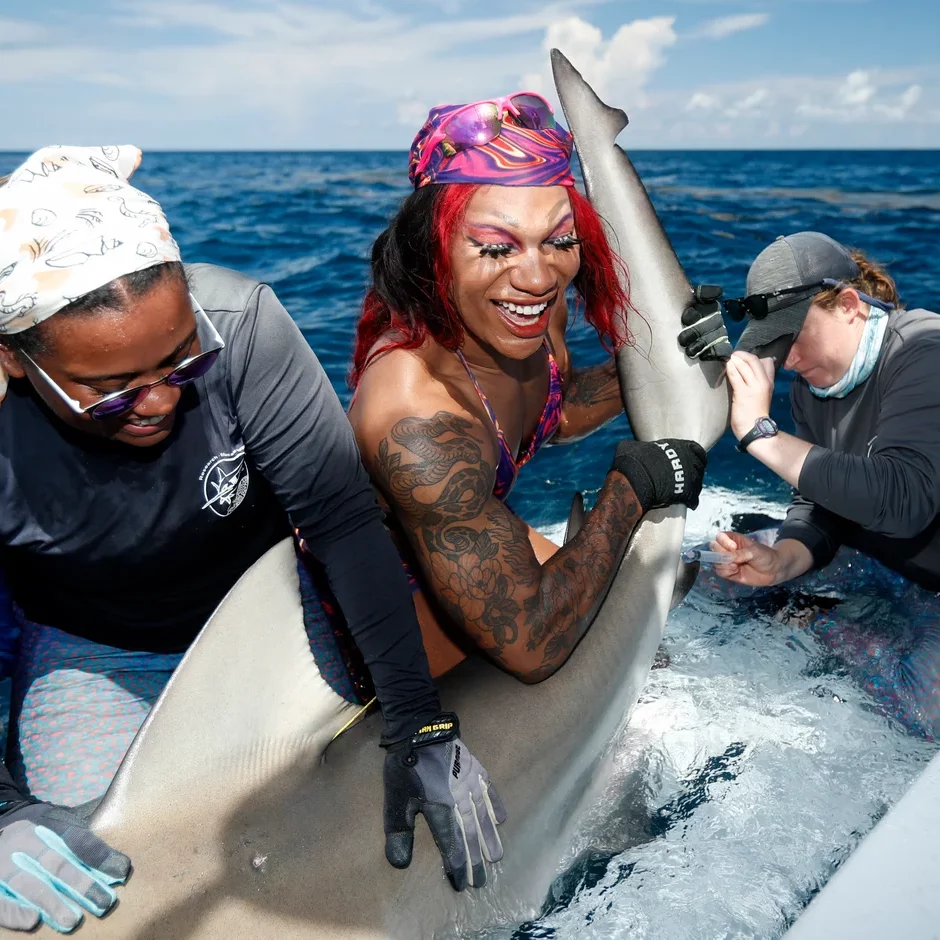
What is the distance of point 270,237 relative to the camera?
529 inches

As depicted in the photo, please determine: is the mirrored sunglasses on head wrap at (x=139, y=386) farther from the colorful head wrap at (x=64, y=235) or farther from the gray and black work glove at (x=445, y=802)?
the gray and black work glove at (x=445, y=802)

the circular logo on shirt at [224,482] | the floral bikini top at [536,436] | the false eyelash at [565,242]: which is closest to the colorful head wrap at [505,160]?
the false eyelash at [565,242]

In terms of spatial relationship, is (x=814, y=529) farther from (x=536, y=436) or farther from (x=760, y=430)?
(x=536, y=436)

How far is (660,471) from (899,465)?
2.64 feet

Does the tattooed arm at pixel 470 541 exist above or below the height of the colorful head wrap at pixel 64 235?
below

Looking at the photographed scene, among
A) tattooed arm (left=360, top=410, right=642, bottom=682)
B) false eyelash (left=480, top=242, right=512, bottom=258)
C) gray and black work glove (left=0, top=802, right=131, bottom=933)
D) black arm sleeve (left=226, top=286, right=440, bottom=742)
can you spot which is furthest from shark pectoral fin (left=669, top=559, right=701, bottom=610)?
gray and black work glove (left=0, top=802, right=131, bottom=933)

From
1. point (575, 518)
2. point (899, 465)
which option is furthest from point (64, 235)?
point (899, 465)

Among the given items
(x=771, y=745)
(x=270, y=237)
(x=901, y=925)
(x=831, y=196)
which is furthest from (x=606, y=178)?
(x=831, y=196)

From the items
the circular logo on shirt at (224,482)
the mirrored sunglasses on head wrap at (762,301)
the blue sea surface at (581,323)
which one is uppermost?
the mirrored sunglasses on head wrap at (762,301)

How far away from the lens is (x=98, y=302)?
1.60 metres

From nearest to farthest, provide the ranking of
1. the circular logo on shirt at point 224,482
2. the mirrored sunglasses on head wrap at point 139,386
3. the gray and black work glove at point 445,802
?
the mirrored sunglasses on head wrap at point 139,386, the gray and black work glove at point 445,802, the circular logo on shirt at point 224,482

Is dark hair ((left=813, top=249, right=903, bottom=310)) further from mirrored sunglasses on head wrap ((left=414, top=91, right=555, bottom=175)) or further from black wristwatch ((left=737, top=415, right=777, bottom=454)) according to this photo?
mirrored sunglasses on head wrap ((left=414, top=91, right=555, bottom=175))

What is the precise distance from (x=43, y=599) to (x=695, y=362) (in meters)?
1.95

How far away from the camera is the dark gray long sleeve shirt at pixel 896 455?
2.72 m
